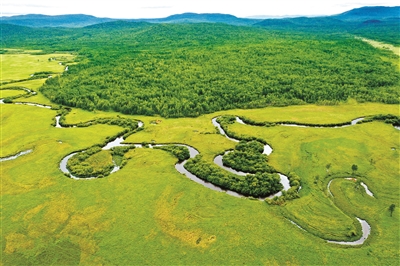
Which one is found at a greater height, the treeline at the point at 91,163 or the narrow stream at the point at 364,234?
the treeline at the point at 91,163

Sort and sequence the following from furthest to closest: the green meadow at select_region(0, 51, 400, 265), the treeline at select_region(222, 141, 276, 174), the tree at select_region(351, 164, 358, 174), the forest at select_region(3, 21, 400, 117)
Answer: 1. the forest at select_region(3, 21, 400, 117)
2. the treeline at select_region(222, 141, 276, 174)
3. the tree at select_region(351, 164, 358, 174)
4. the green meadow at select_region(0, 51, 400, 265)

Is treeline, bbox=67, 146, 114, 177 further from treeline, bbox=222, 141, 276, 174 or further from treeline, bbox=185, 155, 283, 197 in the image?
treeline, bbox=222, 141, 276, 174

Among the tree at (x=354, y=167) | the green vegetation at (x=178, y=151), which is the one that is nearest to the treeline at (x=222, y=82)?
the green vegetation at (x=178, y=151)

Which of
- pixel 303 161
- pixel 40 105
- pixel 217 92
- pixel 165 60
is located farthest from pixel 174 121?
pixel 165 60

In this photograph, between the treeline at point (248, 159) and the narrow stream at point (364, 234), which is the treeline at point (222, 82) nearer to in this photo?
the treeline at point (248, 159)

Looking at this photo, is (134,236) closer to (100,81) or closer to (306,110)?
(306,110)

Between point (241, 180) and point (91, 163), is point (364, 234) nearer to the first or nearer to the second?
point (241, 180)

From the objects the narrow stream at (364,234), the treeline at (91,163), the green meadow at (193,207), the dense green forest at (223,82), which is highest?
the dense green forest at (223,82)

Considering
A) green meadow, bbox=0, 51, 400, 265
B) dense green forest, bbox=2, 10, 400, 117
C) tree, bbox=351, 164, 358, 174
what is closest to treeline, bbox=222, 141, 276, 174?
green meadow, bbox=0, 51, 400, 265
